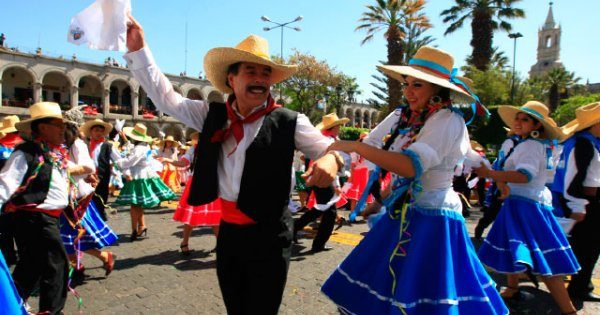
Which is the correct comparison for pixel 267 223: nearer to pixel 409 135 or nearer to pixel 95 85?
pixel 409 135

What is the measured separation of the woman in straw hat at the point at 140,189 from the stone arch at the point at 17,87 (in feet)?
120

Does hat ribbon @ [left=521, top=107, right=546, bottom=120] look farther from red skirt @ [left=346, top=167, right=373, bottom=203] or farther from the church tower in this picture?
the church tower

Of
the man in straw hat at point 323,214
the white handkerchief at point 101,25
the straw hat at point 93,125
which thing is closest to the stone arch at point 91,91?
the straw hat at point 93,125

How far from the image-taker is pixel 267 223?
2.40 m

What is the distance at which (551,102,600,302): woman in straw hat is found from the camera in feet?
13.8

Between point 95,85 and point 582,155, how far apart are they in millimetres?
46764

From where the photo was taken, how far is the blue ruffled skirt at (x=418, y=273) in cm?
229

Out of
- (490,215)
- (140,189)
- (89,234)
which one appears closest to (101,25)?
(89,234)

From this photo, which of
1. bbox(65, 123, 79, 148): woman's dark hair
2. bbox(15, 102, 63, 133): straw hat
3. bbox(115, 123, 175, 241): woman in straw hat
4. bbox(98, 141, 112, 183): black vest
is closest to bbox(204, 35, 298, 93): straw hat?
bbox(15, 102, 63, 133): straw hat

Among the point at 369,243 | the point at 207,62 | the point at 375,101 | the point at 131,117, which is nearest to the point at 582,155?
the point at 369,243

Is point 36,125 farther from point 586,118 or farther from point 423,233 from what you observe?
point 586,118

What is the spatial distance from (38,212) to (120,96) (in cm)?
4560

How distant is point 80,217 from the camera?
14.9ft

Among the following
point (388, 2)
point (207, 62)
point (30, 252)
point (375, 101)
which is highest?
point (388, 2)
